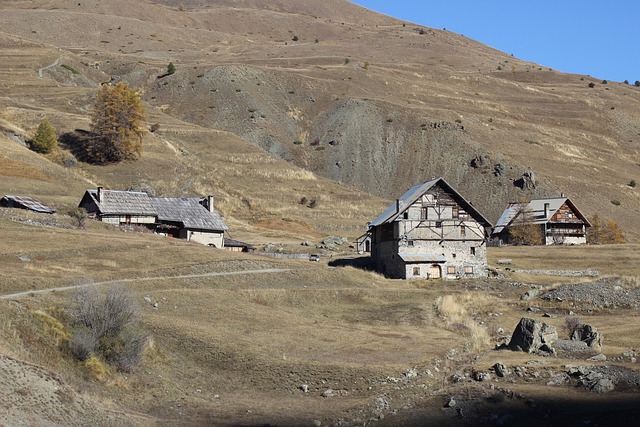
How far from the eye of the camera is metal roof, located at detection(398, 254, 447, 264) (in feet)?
237

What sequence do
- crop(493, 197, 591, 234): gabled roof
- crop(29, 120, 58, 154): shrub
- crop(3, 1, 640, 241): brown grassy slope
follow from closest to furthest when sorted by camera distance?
crop(493, 197, 591, 234): gabled roof, crop(29, 120, 58, 154): shrub, crop(3, 1, 640, 241): brown grassy slope

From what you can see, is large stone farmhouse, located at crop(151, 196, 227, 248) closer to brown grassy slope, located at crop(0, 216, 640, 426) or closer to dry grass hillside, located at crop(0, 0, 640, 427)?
dry grass hillside, located at crop(0, 0, 640, 427)

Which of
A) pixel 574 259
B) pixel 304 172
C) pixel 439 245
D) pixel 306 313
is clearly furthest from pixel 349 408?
pixel 304 172

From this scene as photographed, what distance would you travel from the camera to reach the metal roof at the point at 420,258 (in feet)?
237

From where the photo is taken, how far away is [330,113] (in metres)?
169

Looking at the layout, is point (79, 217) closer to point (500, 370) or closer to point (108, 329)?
point (108, 329)

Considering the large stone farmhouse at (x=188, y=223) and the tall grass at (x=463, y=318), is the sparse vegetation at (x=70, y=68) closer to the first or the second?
the large stone farmhouse at (x=188, y=223)

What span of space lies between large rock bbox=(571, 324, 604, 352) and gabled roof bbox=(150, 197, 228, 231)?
4600cm

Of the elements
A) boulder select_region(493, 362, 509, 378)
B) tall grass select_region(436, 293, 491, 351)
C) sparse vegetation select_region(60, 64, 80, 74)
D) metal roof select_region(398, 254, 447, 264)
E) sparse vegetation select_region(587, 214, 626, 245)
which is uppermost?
sparse vegetation select_region(60, 64, 80, 74)

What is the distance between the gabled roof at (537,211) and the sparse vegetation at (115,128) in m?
47.8

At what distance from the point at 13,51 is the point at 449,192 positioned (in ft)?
394

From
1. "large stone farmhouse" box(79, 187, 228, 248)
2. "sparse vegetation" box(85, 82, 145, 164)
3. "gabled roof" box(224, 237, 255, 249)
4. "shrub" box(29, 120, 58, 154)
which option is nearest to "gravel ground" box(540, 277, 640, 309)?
"gabled roof" box(224, 237, 255, 249)

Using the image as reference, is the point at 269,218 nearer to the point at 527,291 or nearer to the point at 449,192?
the point at 449,192

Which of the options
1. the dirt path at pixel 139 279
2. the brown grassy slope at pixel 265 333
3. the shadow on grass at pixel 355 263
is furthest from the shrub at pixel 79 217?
the shadow on grass at pixel 355 263
